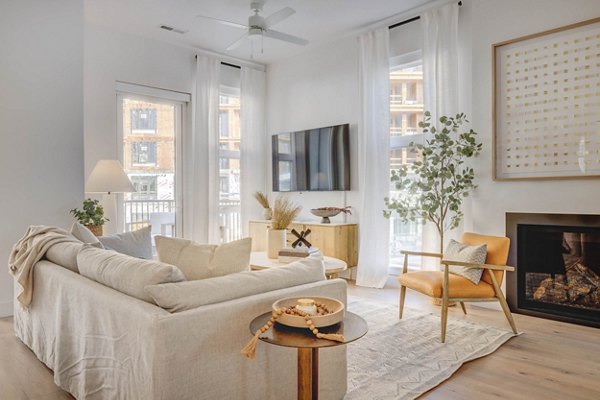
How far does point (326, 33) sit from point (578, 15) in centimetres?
268

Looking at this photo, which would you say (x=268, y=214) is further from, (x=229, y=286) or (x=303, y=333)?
(x=303, y=333)

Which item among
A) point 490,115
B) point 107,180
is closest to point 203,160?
point 107,180

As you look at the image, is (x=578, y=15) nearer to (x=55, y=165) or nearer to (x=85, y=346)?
(x=85, y=346)

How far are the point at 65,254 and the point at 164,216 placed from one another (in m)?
3.09

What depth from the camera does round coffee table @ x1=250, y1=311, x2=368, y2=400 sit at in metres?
1.48

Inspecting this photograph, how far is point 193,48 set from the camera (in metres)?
5.64

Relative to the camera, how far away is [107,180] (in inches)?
164

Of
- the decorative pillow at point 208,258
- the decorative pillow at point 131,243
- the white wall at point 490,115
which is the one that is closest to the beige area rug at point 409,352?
the decorative pillow at point 208,258

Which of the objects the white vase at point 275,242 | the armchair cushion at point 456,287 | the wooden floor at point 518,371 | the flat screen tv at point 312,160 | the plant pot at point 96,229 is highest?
the flat screen tv at point 312,160

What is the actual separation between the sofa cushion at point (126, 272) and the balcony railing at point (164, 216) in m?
3.26

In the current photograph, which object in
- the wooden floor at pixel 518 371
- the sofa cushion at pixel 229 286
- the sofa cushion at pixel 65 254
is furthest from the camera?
the sofa cushion at pixel 65 254

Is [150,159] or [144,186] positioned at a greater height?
[150,159]

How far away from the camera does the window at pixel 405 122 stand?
4.84 m

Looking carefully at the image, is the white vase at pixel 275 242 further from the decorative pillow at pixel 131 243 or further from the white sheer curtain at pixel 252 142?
the white sheer curtain at pixel 252 142
